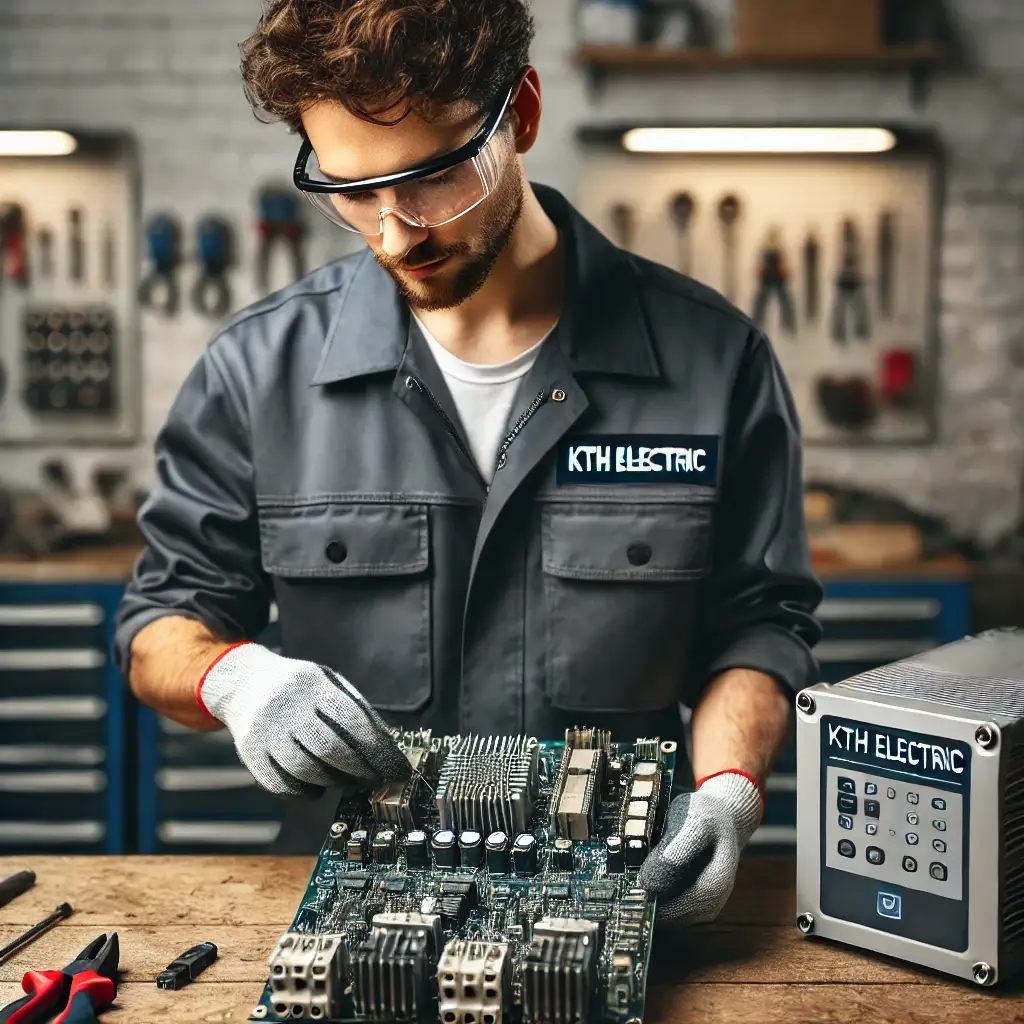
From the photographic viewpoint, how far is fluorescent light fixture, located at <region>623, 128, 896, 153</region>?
4246mm

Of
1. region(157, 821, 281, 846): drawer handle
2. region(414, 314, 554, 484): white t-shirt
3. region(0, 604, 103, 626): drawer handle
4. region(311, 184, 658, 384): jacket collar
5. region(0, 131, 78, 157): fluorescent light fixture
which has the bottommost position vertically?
region(157, 821, 281, 846): drawer handle

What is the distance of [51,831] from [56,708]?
0.41 m

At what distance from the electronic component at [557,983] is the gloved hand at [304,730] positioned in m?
0.35

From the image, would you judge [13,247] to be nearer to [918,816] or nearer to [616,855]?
[616,855]

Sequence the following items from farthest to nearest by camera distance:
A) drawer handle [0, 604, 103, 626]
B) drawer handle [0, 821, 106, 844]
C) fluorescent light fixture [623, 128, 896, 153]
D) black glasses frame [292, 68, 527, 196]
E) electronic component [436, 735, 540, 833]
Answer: fluorescent light fixture [623, 128, 896, 153], drawer handle [0, 821, 106, 844], drawer handle [0, 604, 103, 626], black glasses frame [292, 68, 527, 196], electronic component [436, 735, 540, 833]

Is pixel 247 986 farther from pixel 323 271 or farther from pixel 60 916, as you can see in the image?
pixel 323 271

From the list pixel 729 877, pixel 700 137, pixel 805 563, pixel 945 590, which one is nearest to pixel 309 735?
pixel 729 877

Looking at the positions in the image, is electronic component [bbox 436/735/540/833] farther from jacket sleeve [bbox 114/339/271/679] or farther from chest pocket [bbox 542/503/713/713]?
jacket sleeve [bbox 114/339/271/679]

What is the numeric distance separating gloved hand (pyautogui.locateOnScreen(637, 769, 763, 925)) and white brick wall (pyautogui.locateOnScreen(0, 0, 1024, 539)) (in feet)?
10.0

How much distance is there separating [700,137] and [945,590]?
1750 millimetres

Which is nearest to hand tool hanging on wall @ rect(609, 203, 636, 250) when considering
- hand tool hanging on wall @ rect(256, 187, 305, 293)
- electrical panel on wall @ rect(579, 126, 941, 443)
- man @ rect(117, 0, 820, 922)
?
electrical panel on wall @ rect(579, 126, 941, 443)

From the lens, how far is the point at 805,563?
1.91 meters

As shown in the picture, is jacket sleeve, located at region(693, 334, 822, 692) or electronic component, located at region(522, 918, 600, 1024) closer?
electronic component, located at region(522, 918, 600, 1024)

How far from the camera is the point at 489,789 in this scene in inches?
54.1
